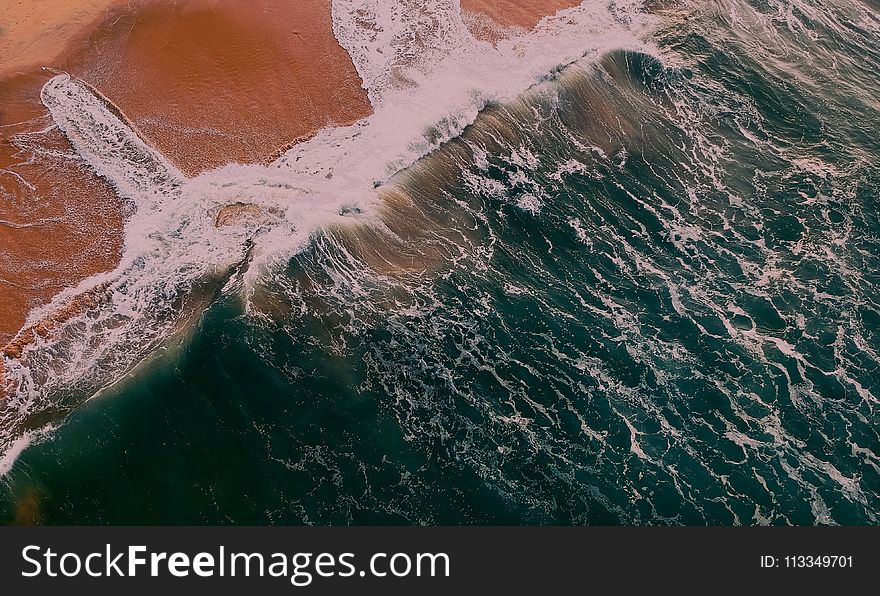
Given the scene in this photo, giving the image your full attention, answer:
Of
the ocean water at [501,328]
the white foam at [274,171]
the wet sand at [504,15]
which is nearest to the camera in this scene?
the ocean water at [501,328]

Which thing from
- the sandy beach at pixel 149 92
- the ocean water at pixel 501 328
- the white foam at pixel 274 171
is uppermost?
the sandy beach at pixel 149 92

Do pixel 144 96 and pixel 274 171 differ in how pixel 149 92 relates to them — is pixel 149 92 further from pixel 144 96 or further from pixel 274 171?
pixel 274 171

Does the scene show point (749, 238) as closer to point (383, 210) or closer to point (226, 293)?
point (383, 210)

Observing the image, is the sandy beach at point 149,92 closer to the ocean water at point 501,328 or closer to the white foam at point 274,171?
the white foam at point 274,171

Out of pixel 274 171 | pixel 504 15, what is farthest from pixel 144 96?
pixel 504 15

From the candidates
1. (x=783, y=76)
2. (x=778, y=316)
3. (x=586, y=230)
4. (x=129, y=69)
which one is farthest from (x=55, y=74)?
(x=783, y=76)

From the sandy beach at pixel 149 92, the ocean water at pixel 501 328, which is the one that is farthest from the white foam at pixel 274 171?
the sandy beach at pixel 149 92

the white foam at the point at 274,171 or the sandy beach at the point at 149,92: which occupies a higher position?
the sandy beach at the point at 149,92
